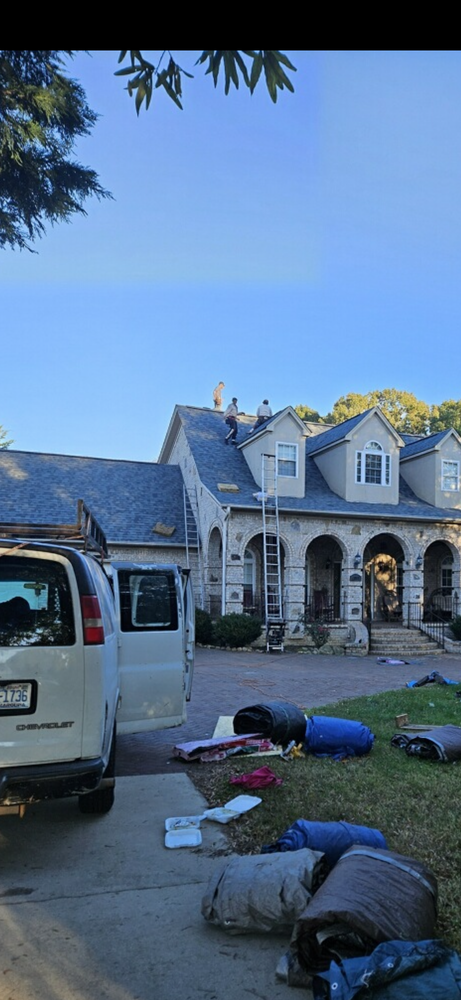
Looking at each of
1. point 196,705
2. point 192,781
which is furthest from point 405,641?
point 192,781

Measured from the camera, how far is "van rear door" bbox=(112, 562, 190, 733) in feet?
19.7

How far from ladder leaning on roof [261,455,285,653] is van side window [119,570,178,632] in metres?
13.4

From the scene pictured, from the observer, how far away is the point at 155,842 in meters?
4.51

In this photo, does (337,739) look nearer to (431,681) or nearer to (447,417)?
(431,681)

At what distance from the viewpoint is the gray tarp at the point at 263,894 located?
321 centimetres

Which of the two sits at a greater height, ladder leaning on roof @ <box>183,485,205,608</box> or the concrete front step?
ladder leaning on roof @ <box>183,485,205,608</box>

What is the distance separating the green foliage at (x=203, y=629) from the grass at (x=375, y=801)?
39.9 ft

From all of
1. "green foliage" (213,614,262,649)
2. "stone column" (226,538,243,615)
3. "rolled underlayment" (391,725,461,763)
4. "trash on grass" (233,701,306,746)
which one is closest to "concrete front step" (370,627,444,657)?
"green foliage" (213,614,262,649)

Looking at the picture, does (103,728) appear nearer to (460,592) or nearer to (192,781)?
(192,781)

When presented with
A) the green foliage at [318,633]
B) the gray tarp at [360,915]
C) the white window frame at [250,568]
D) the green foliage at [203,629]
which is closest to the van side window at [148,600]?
the gray tarp at [360,915]

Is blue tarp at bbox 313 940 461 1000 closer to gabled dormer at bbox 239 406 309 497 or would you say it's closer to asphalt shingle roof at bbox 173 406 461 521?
asphalt shingle roof at bbox 173 406 461 521

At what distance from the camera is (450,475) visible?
81.5 ft

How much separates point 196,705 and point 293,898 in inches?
Answer: 271

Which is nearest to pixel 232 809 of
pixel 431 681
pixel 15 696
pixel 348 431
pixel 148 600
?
pixel 148 600
